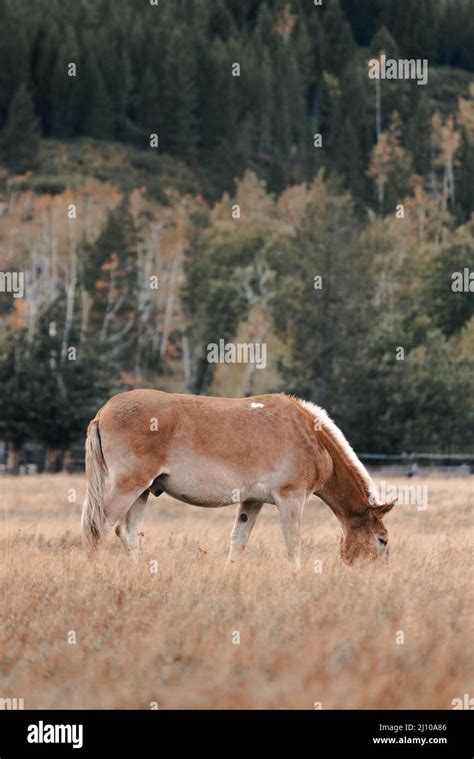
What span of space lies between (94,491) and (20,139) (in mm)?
95350

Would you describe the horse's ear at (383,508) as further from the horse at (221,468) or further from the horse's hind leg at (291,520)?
the horse's hind leg at (291,520)

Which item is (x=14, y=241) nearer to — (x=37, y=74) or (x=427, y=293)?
(x=427, y=293)

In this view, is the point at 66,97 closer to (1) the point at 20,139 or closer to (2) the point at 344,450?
(1) the point at 20,139

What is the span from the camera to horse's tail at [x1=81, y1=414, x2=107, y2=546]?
1231 cm

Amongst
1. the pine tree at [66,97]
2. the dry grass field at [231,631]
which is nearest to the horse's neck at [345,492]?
the dry grass field at [231,631]

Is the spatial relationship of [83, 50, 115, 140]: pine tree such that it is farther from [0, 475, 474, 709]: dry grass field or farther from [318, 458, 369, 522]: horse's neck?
[0, 475, 474, 709]: dry grass field

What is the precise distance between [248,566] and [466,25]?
158131 millimetres

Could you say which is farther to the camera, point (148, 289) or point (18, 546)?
point (148, 289)

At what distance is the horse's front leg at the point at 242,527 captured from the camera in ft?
41.8

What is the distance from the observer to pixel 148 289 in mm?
73312

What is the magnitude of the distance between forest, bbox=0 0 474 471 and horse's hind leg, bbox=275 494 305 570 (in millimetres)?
18444

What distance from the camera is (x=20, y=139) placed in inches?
4102
